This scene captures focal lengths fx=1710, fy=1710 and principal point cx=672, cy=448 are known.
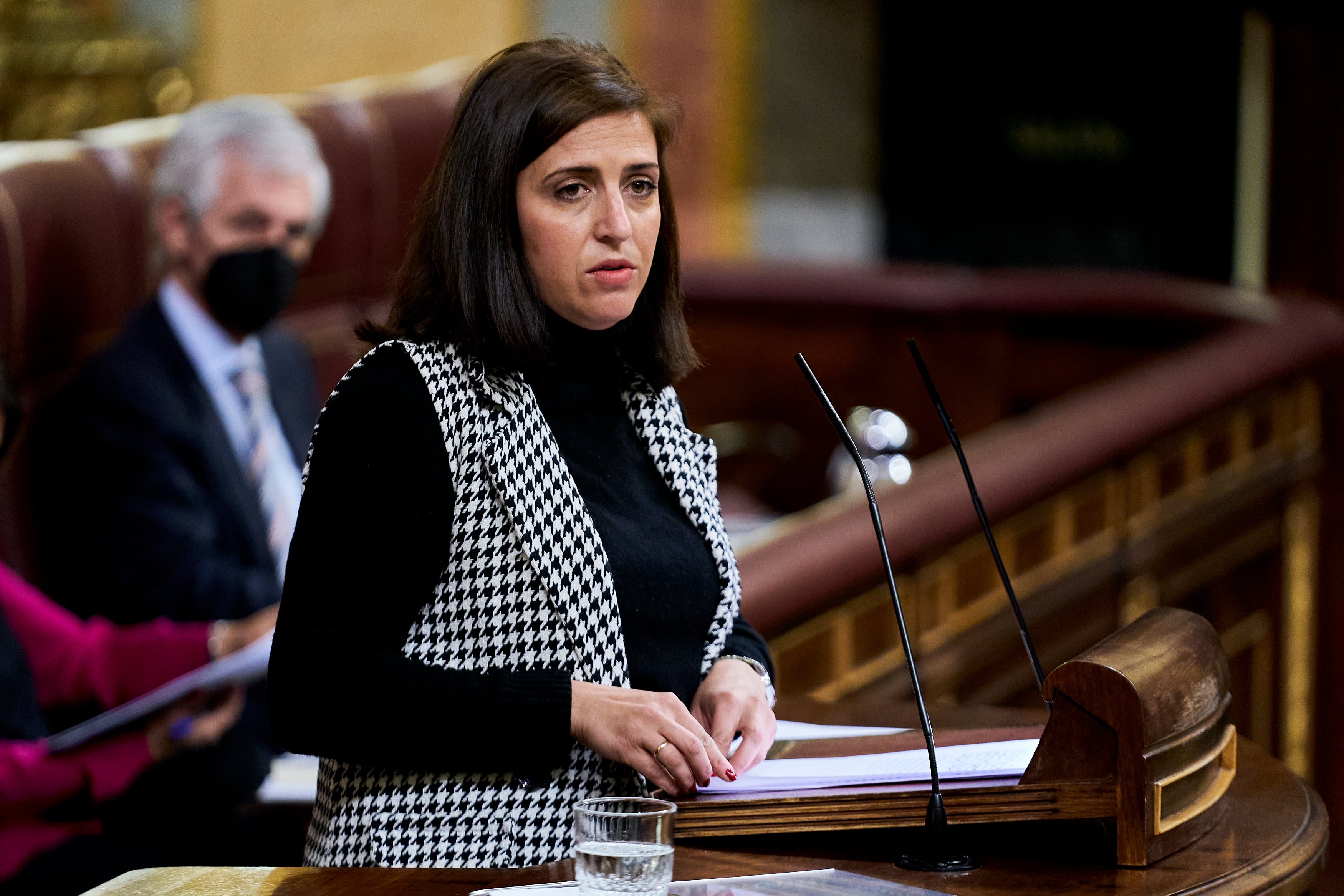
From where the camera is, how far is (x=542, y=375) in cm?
142

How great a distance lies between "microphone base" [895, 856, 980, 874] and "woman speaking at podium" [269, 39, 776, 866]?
15 cm

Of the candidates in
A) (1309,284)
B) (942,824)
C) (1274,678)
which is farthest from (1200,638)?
(1309,284)

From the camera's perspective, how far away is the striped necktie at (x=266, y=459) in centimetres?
288

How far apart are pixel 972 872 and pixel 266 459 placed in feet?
6.28

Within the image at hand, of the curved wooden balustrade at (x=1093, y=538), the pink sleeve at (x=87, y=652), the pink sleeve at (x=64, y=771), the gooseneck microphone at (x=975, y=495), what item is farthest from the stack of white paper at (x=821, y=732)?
the pink sleeve at (x=87, y=652)

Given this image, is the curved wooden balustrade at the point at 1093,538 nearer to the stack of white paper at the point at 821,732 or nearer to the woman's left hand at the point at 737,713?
the stack of white paper at the point at 821,732

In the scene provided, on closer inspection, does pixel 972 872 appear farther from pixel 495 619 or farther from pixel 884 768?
pixel 495 619

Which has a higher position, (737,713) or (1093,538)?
(737,713)

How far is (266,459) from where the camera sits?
291cm

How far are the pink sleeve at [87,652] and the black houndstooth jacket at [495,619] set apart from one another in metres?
1.06

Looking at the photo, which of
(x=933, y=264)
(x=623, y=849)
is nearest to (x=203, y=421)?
(x=623, y=849)

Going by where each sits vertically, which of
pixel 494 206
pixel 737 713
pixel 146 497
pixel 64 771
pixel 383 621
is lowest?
pixel 64 771

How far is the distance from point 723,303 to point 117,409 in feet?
9.55

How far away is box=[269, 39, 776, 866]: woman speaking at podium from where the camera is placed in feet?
4.30
